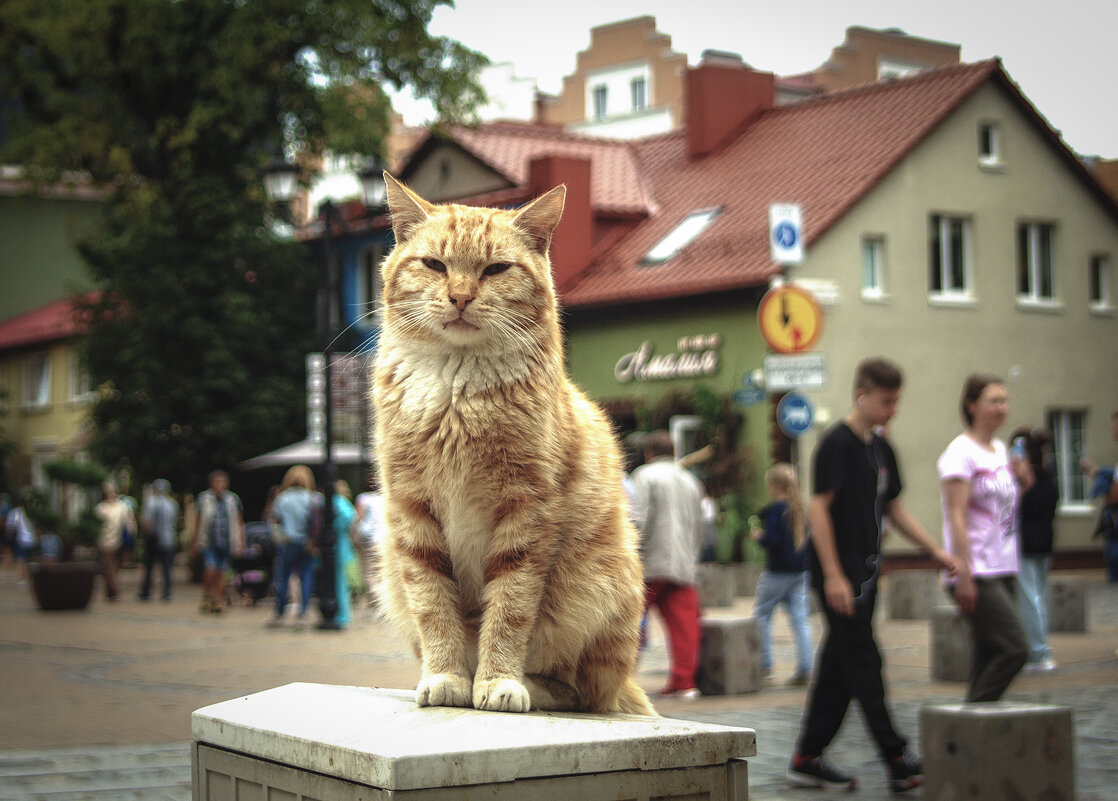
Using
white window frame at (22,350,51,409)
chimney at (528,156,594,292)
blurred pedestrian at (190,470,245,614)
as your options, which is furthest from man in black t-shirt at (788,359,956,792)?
white window frame at (22,350,51,409)

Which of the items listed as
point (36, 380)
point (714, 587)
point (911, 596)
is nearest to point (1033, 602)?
point (911, 596)

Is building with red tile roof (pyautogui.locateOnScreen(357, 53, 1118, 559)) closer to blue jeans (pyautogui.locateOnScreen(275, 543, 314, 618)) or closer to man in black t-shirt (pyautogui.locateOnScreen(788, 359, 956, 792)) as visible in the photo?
blue jeans (pyautogui.locateOnScreen(275, 543, 314, 618))

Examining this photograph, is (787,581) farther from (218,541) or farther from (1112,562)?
(1112,562)

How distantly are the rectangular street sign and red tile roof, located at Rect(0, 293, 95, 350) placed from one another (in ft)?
120

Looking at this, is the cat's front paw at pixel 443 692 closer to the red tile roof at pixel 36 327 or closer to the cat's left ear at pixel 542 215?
the cat's left ear at pixel 542 215

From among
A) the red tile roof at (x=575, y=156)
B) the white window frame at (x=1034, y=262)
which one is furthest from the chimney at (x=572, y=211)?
the white window frame at (x=1034, y=262)

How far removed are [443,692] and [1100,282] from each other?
3368 centimetres

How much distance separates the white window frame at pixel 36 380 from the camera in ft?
168

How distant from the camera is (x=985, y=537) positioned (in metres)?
8.20

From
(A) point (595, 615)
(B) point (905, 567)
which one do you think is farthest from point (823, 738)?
(B) point (905, 567)

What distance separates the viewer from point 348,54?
31.3 m

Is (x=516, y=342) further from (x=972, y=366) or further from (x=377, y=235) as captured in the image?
(x=377, y=235)

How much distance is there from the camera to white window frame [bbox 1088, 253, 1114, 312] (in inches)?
1320

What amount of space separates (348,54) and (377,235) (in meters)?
7.53
